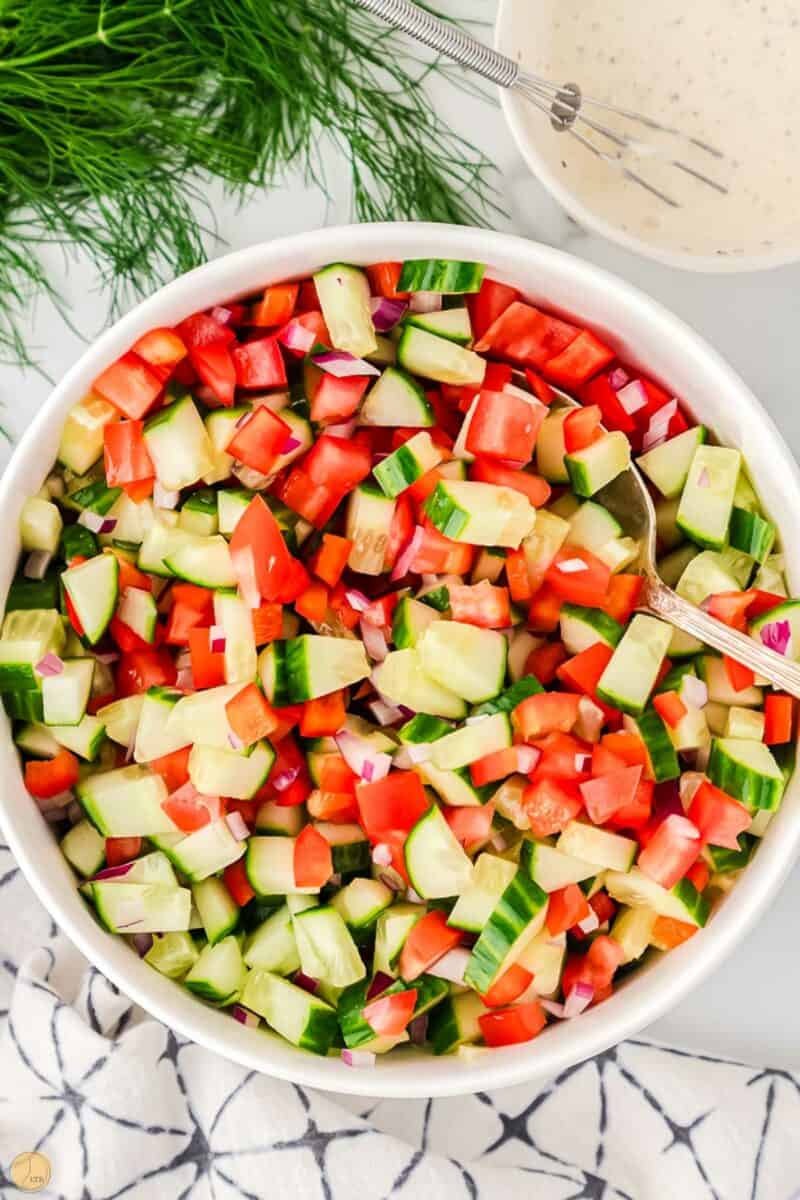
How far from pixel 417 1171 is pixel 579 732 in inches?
32.6

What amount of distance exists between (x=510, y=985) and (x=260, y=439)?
0.83 meters

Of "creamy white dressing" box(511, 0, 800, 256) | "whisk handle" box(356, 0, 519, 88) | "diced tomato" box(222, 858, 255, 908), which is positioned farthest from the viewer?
"creamy white dressing" box(511, 0, 800, 256)

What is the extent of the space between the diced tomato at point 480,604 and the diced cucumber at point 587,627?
0.33 feet

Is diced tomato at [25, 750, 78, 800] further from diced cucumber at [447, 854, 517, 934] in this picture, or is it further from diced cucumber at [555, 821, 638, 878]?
diced cucumber at [555, 821, 638, 878]

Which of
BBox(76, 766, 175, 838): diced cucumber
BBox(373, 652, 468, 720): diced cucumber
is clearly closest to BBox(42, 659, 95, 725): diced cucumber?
BBox(76, 766, 175, 838): diced cucumber

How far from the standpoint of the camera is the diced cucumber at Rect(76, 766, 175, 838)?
66.2 inches

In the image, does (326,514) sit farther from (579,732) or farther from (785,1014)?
(785,1014)

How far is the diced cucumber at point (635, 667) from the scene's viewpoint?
5.41 ft

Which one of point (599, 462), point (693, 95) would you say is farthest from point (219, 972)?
point (693, 95)

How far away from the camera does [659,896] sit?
5.47ft

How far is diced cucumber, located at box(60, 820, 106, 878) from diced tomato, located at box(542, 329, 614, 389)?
3.14 feet

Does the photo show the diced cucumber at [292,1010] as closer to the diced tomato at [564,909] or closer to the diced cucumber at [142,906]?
the diced cucumber at [142,906]

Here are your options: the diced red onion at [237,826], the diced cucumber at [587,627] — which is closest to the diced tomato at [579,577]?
the diced cucumber at [587,627]

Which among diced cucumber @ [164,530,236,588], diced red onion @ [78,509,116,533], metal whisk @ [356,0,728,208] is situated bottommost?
diced red onion @ [78,509,116,533]
